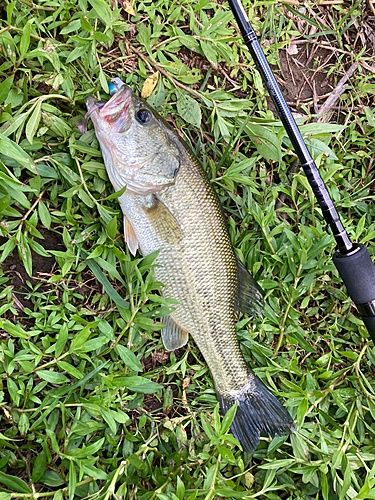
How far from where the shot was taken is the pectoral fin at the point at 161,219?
2111 millimetres

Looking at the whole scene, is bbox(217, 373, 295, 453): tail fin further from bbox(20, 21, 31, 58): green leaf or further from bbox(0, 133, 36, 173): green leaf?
bbox(20, 21, 31, 58): green leaf

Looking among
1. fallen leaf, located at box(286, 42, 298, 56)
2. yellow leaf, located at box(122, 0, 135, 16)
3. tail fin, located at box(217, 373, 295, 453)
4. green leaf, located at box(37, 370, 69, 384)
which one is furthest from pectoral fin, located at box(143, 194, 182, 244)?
fallen leaf, located at box(286, 42, 298, 56)

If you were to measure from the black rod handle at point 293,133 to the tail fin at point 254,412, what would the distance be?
1.02m

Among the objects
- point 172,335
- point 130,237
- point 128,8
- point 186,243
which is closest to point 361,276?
point 186,243

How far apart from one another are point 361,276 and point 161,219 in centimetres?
120

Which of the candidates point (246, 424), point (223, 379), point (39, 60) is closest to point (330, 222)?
point (223, 379)

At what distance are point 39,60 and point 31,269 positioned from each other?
114cm

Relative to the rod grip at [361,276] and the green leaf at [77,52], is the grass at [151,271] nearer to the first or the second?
the green leaf at [77,52]

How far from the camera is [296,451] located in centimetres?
232

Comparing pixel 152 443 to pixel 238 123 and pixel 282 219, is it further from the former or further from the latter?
pixel 238 123

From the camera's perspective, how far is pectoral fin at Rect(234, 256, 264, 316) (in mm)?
2346

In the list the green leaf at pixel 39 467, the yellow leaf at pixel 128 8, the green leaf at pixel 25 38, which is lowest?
the green leaf at pixel 39 467

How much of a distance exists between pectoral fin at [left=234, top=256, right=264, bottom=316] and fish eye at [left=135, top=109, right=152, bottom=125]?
3.25 feet

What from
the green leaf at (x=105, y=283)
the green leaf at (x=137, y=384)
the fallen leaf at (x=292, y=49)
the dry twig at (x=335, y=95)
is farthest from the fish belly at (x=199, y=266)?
the fallen leaf at (x=292, y=49)
